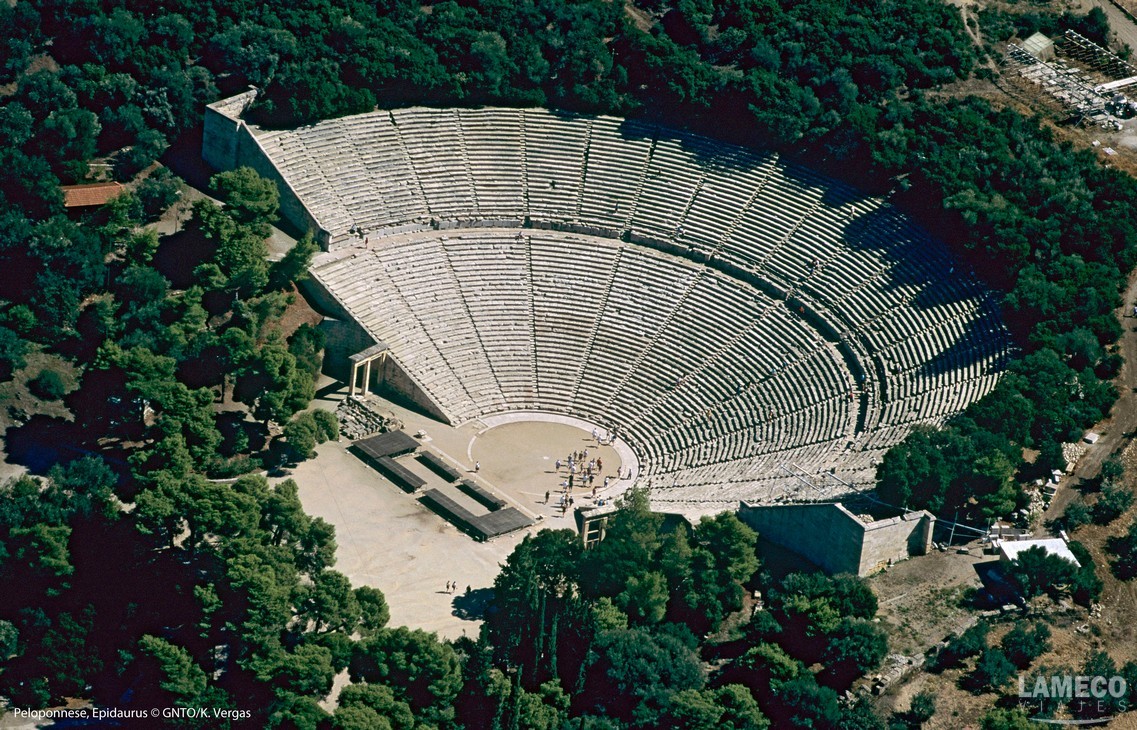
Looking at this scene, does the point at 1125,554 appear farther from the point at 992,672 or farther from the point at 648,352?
the point at 648,352

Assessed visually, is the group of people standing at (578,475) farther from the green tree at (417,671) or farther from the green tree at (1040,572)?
the green tree at (1040,572)

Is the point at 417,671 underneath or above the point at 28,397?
underneath

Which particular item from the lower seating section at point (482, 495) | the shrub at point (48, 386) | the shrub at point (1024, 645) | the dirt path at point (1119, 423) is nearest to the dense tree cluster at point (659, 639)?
the shrub at point (1024, 645)

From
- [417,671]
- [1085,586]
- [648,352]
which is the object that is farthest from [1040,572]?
[417,671]

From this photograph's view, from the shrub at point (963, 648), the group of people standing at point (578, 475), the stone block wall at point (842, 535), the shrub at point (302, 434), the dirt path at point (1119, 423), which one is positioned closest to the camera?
the shrub at point (963, 648)

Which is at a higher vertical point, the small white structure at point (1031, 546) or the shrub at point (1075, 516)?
the shrub at point (1075, 516)

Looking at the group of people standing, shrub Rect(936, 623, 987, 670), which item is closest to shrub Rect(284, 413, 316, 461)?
the group of people standing

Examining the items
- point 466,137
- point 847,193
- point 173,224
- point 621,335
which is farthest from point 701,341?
point 173,224

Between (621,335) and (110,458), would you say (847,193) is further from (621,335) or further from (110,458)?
(110,458)
